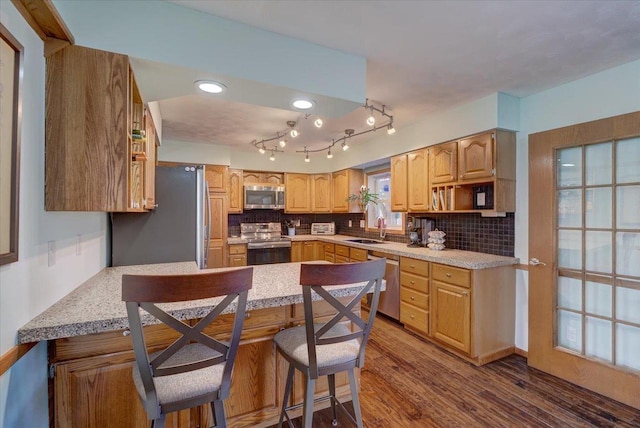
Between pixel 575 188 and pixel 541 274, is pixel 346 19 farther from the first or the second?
pixel 541 274

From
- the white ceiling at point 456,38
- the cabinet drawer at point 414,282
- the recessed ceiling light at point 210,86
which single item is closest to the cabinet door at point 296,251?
the cabinet drawer at point 414,282

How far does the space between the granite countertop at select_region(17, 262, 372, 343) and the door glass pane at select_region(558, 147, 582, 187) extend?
2088mm

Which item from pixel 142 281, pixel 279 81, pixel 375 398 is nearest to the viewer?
pixel 142 281

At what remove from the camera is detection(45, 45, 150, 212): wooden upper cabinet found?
1.30 metres

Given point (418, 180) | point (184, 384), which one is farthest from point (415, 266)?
point (184, 384)

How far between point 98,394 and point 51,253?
27.3 inches

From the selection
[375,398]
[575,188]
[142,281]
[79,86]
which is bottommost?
[375,398]

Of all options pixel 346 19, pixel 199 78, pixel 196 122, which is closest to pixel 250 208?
pixel 196 122

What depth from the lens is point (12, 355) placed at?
1.03 metres

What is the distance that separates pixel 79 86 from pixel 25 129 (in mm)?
321

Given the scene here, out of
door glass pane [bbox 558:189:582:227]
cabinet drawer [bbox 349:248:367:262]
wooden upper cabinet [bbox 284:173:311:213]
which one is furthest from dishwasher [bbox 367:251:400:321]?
wooden upper cabinet [bbox 284:173:311:213]

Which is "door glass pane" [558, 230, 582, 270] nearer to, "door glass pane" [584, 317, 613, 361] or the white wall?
"door glass pane" [584, 317, 613, 361]

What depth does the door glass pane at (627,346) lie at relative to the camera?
2.06 meters

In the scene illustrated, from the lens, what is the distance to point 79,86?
4.38 ft
